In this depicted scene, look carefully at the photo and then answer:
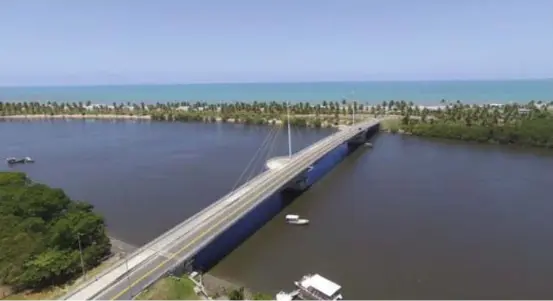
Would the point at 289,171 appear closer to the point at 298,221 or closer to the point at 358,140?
the point at 298,221

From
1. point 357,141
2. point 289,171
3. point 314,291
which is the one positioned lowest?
point 314,291

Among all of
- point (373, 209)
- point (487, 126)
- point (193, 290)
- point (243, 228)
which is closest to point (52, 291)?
point (193, 290)

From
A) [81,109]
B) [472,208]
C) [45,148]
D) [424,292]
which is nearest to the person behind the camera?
[424,292]

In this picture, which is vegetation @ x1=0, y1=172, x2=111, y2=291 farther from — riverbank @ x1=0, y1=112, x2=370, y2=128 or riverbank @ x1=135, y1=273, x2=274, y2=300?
riverbank @ x1=0, y1=112, x2=370, y2=128

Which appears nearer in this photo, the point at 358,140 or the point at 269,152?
the point at 269,152

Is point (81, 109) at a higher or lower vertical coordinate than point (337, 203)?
higher

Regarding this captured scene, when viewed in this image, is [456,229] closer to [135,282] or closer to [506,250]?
[506,250]

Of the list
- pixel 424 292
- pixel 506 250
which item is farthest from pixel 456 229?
pixel 424 292
